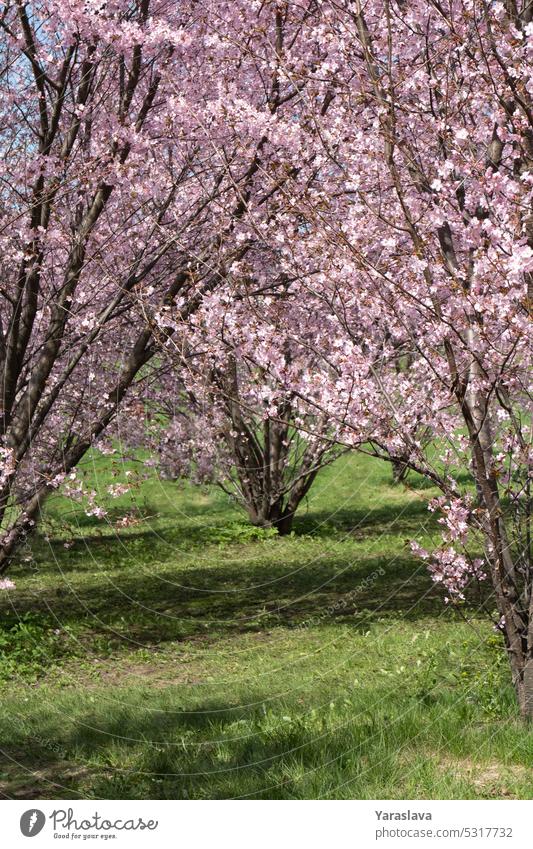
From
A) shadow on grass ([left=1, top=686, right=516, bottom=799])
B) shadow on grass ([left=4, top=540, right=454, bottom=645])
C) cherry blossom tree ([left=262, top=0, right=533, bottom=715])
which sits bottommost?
shadow on grass ([left=1, top=686, right=516, bottom=799])

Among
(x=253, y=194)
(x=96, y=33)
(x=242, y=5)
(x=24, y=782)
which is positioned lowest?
(x=24, y=782)

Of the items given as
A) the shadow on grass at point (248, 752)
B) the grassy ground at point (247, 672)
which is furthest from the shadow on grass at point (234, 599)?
the shadow on grass at point (248, 752)

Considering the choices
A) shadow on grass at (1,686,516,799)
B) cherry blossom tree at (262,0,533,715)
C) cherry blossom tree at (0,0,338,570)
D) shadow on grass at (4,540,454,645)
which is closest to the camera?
shadow on grass at (1,686,516,799)

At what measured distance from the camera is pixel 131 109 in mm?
14250

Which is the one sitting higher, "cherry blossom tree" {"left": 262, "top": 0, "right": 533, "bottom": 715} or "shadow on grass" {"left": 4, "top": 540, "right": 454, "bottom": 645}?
"cherry blossom tree" {"left": 262, "top": 0, "right": 533, "bottom": 715}

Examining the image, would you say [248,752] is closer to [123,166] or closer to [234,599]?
[123,166]

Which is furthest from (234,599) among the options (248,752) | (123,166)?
(248,752)

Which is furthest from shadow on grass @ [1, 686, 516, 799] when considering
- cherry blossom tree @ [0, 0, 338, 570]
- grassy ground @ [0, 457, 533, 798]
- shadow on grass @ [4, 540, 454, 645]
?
shadow on grass @ [4, 540, 454, 645]

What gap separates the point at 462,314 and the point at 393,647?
6.07 metres

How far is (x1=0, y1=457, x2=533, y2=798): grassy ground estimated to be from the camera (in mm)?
7023

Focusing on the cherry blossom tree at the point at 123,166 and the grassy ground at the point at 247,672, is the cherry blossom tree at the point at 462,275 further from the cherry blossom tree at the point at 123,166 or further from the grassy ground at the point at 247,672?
the cherry blossom tree at the point at 123,166

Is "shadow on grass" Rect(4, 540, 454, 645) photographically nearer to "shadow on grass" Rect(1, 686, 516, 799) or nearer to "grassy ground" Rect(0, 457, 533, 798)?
"grassy ground" Rect(0, 457, 533, 798)
